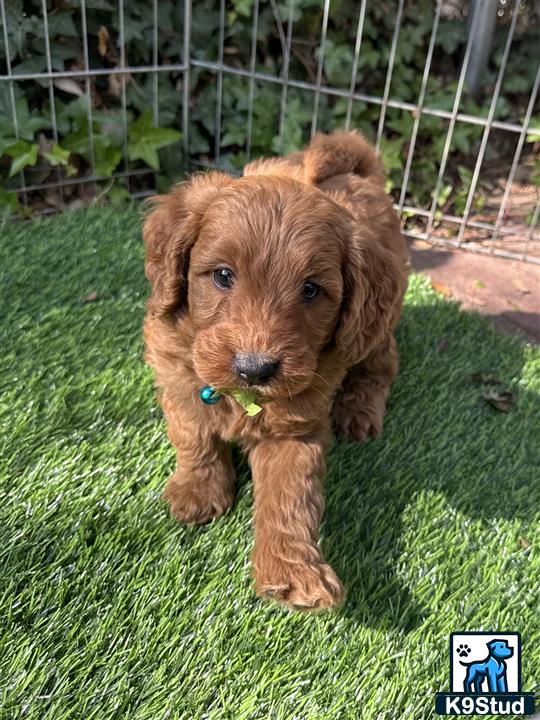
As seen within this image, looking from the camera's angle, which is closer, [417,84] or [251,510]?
[251,510]

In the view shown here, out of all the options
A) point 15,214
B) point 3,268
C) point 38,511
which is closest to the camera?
point 38,511

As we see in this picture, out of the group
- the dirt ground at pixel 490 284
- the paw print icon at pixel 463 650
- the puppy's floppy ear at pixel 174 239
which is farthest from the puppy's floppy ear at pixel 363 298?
the dirt ground at pixel 490 284

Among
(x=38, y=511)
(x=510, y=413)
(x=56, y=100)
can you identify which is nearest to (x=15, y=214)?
(x=56, y=100)

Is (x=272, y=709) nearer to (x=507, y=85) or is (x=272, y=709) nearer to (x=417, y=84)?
(x=417, y=84)

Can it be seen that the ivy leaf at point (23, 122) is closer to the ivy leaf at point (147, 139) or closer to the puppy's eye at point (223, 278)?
the ivy leaf at point (147, 139)

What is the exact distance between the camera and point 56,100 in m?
4.39

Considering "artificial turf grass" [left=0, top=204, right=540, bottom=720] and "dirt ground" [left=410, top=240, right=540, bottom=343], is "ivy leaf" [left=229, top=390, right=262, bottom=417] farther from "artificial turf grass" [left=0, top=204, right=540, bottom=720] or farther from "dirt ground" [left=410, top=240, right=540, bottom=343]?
"dirt ground" [left=410, top=240, right=540, bottom=343]

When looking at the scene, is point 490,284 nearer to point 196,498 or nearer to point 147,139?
point 147,139

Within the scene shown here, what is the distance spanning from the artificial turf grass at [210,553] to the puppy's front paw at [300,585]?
0.16 meters

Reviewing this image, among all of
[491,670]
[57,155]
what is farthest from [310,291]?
[57,155]

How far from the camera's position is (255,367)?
1.78 meters

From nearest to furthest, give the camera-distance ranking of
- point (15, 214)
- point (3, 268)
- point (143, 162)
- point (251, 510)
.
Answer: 1. point (251, 510)
2. point (3, 268)
3. point (15, 214)
4. point (143, 162)

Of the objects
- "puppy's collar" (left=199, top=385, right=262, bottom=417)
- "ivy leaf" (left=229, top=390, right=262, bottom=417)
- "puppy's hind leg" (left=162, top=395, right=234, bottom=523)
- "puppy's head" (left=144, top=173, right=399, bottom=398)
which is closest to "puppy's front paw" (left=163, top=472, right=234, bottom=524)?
"puppy's hind leg" (left=162, top=395, right=234, bottom=523)

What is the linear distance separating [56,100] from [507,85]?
11.6 ft
